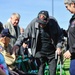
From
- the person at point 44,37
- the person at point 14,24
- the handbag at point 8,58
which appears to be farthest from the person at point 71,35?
the person at point 14,24

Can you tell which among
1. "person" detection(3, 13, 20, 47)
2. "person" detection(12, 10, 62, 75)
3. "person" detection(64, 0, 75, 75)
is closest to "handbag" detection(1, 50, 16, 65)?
"person" detection(64, 0, 75, 75)

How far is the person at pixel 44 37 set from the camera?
7.82m

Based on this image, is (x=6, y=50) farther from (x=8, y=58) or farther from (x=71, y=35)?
(x=71, y=35)

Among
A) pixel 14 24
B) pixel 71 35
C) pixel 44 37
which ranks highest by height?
pixel 71 35

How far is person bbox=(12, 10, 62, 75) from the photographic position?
25.7 ft

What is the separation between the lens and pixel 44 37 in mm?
8070

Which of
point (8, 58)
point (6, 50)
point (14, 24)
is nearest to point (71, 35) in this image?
point (8, 58)

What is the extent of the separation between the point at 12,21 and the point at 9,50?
2.30 metres

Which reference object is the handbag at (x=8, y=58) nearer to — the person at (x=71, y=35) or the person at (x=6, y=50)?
the person at (x=6, y=50)

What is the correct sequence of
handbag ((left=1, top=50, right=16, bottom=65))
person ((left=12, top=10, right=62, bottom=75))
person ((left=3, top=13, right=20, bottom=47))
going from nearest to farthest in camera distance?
handbag ((left=1, top=50, right=16, bottom=65)) < person ((left=12, top=10, right=62, bottom=75)) < person ((left=3, top=13, right=20, bottom=47))

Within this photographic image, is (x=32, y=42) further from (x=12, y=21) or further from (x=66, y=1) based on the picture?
(x=66, y=1)

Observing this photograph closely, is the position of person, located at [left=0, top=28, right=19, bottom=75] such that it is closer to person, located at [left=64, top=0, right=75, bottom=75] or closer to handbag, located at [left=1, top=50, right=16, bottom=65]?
handbag, located at [left=1, top=50, right=16, bottom=65]

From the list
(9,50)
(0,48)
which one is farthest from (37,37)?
(0,48)

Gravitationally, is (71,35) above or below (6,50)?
above
